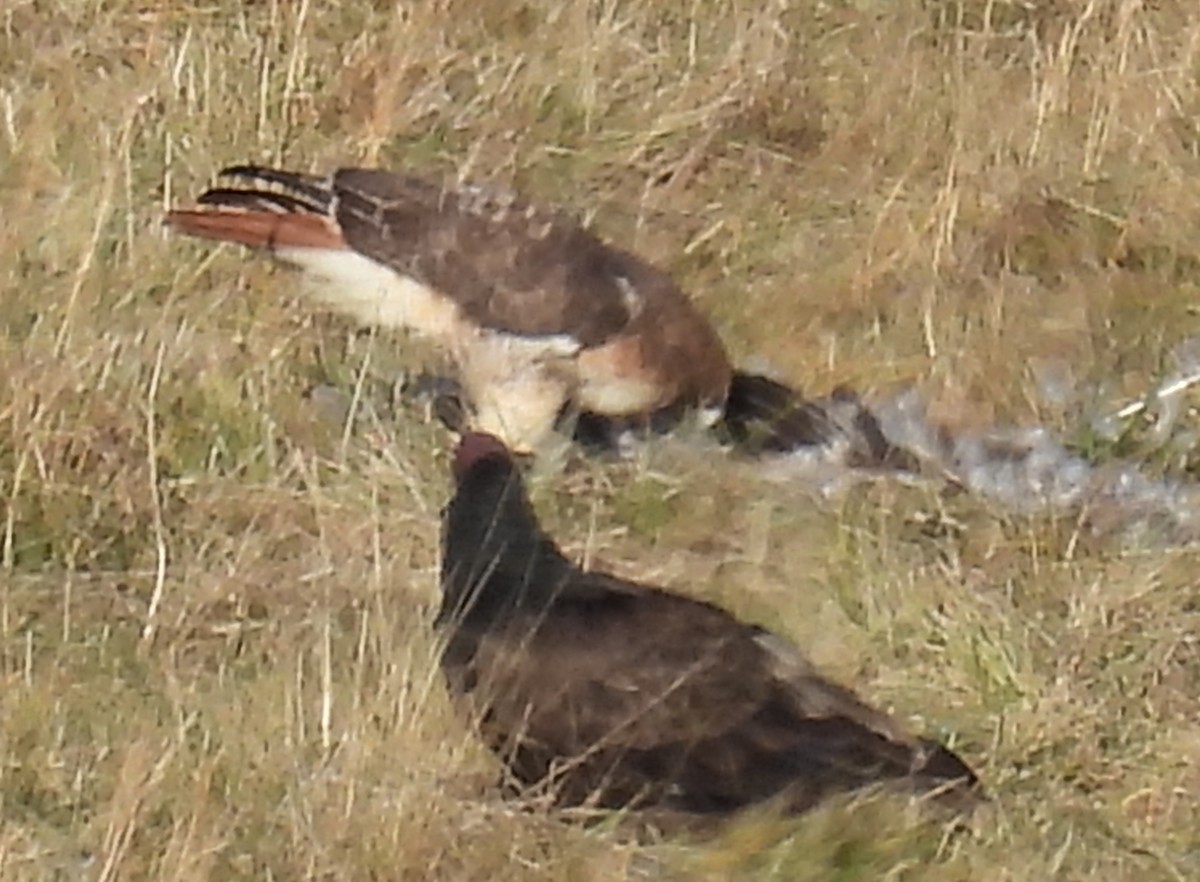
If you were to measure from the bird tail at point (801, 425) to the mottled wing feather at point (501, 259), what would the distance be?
0.34 m

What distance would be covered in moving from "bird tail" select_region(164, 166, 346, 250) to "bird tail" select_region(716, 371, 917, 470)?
36.7 inches

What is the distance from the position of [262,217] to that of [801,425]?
1.22 metres

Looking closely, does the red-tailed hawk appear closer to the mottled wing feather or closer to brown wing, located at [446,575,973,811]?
the mottled wing feather

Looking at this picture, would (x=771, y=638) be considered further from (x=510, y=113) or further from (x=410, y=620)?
(x=510, y=113)

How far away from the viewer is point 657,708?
14.6 feet

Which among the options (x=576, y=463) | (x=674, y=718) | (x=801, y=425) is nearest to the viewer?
(x=674, y=718)

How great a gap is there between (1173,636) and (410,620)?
124 centimetres

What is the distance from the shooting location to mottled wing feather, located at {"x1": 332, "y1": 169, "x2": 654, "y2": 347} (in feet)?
20.4

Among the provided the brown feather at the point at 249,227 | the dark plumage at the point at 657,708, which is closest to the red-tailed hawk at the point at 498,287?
the brown feather at the point at 249,227

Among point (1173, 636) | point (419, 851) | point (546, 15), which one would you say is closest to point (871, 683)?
point (1173, 636)

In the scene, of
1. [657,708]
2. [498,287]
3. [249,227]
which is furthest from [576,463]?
[657,708]

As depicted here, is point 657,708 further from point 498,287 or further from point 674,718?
point 498,287

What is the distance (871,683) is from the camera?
189 inches

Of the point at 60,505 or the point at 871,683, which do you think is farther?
the point at 60,505
